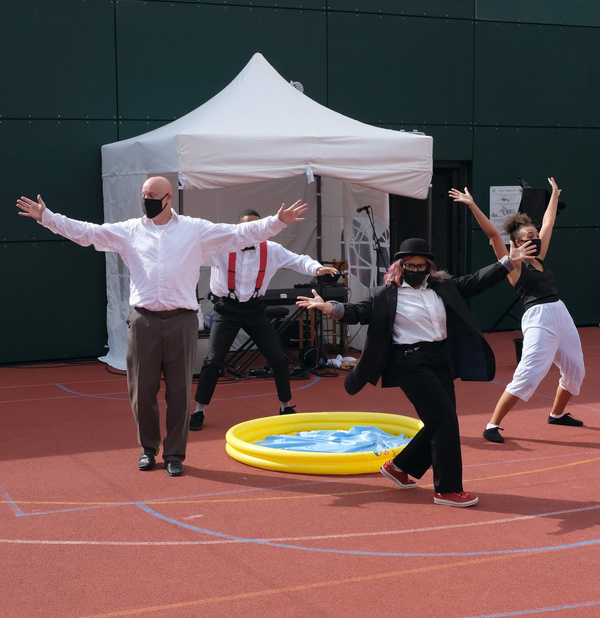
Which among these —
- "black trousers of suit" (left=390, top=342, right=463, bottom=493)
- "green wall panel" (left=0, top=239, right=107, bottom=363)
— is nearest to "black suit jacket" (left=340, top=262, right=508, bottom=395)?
"black trousers of suit" (left=390, top=342, right=463, bottom=493)

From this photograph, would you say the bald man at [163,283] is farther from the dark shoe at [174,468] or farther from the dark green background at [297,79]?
the dark green background at [297,79]

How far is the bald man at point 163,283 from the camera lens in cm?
677

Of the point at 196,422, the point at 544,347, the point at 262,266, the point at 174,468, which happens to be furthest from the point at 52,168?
the point at 544,347

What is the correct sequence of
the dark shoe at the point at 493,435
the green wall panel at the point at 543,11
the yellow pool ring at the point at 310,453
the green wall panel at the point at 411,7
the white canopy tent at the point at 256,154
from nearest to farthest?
1. the yellow pool ring at the point at 310,453
2. the dark shoe at the point at 493,435
3. the white canopy tent at the point at 256,154
4. the green wall panel at the point at 411,7
5. the green wall panel at the point at 543,11

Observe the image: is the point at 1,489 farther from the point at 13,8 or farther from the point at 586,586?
the point at 13,8

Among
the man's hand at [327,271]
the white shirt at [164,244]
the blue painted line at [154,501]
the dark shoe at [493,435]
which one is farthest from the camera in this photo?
the dark shoe at [493,435]

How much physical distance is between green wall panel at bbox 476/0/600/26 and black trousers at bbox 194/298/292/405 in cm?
854

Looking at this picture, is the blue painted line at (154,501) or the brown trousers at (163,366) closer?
the blue painted line at (154,501)

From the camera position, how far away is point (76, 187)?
500 inches

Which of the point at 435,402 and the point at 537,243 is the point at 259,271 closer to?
the point at 537,243

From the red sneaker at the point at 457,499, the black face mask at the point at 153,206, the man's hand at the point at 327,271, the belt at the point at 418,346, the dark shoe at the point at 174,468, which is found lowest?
the dark shoe at the point at 174,468

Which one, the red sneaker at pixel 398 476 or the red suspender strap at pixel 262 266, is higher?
the red suspender strap at pixel 262 266

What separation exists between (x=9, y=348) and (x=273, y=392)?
4311mm

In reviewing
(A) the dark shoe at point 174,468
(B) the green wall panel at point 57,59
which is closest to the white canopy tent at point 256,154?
(B) the green wall panel at point 57,59
